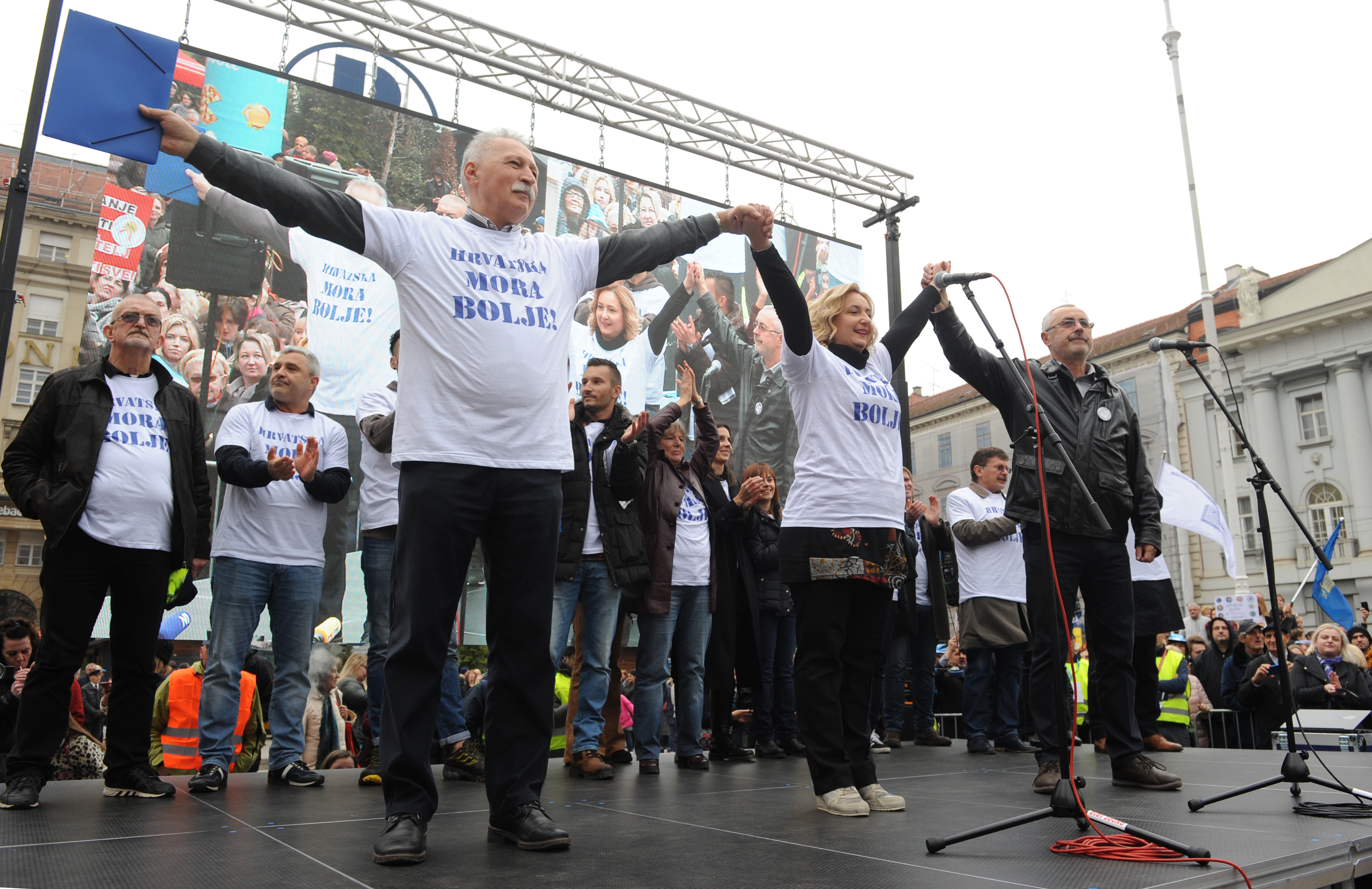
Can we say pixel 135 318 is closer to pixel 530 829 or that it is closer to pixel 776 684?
pixel 530 829

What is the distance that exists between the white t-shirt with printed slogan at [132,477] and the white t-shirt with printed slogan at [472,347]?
5.24ft

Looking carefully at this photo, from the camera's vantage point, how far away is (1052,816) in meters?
2.64

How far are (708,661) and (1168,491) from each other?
16.4 ft

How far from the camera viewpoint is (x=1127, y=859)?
2293 mm

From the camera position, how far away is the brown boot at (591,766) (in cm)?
427

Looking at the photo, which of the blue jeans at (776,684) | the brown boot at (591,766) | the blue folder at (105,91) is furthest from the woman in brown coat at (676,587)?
the blue folder at (105,91)

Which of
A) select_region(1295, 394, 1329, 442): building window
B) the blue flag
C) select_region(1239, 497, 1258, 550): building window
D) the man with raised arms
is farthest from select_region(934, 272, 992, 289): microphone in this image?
select_region(1295, 394, 1329, 442): building window

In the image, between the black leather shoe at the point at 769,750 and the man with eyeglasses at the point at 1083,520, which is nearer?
the man with eyeglasses at the point at 1083,520

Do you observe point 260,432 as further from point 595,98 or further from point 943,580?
point 595,98

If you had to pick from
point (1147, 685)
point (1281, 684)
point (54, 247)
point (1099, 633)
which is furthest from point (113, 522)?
point (54, 247)

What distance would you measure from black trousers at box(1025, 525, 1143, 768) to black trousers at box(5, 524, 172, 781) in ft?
11.4

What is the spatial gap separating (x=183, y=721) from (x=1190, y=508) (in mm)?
7707

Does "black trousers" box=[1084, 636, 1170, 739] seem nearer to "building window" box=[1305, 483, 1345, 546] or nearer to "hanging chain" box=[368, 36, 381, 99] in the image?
"hanging chain" box=[368, 36, 381, 99]

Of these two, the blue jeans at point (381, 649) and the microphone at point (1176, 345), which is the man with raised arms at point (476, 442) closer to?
the blue jeans at point (381, 649)
